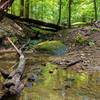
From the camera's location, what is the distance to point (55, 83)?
911 centimetres

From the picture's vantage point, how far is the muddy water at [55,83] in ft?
24.7

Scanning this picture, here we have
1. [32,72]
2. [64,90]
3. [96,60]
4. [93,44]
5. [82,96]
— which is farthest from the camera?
[93,44]

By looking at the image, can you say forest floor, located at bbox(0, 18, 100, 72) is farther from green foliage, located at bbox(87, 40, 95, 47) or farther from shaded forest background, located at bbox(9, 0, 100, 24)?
shaded forest background, located at bbox(9, 0, 100, 24)

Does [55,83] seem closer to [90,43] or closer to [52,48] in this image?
[52,48]

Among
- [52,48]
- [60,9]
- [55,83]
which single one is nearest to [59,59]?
[52,48]

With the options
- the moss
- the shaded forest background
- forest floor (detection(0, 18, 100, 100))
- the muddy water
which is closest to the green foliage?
forest floor (detection(0, 18, 100, 100))

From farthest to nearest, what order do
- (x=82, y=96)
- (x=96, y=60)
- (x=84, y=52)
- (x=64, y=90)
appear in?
(x=84, y=52) < (x=96, y=60) < (x=64, y=90) < (x=82, y=96)

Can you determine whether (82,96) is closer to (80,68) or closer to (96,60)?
(80,68)

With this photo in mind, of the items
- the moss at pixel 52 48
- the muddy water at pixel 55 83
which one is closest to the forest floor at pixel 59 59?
the muddy water at pixel 55 83

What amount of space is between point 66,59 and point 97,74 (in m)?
2.92

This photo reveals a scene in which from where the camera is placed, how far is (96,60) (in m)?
13.5

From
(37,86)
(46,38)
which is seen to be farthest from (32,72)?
(46,38)

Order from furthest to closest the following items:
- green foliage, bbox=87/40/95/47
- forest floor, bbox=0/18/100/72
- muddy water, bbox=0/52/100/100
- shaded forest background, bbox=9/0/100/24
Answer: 1. shaded forest background, bbox=9/0/100/24
2. green foliage, bbox=87/40/95/47
3. forest floor, bbox=0/18/100/72
4. muddy water, bbox=0/52/100/100

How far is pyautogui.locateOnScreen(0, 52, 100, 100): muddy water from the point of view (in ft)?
24.7
